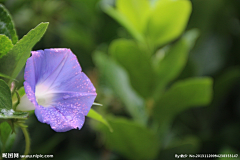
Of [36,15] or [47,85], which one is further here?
[36,15]

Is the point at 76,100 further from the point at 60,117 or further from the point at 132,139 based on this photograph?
the point at 132,139

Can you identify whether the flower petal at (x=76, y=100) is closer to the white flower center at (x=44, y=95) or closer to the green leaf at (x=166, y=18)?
the white flower center at (x=44, y=95)

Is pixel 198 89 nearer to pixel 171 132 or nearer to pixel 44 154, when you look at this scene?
pixel 171 132

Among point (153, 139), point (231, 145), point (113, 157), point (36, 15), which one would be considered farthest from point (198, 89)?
point (36, 15)

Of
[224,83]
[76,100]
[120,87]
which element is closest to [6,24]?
[76,100]

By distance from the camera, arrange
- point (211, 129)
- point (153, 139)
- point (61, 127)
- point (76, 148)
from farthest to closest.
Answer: point (211, 129), point (76, 148), point (153, 139), point (61, 127)

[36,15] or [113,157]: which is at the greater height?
[36,15]

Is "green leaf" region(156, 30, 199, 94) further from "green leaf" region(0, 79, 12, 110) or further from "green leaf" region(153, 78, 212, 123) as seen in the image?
"green leaf" region(0, 79, 12, 110)

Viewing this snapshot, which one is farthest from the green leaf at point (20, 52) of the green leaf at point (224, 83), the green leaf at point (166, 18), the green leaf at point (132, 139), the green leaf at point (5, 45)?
the green leaf at point (224, 83)
